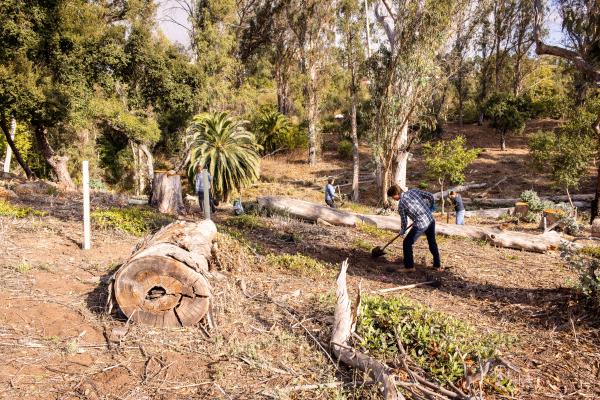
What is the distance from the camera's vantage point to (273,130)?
106 feet

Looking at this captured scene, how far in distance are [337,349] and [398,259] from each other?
4.16 meters

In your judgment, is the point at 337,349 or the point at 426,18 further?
the point at 426,18

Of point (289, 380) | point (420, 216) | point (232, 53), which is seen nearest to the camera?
point (289, 380)

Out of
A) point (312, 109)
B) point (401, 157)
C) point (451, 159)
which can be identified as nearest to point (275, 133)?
point (312, 109)

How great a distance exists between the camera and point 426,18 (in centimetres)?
1653

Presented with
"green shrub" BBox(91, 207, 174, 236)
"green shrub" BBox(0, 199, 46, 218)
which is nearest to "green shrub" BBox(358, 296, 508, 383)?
"green shrub" BBox(91, 207, 174, 236)

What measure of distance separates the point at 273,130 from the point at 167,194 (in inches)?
866

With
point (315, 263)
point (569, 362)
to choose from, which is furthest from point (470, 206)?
point (569, 362)

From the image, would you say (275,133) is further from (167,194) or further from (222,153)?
(167,194)

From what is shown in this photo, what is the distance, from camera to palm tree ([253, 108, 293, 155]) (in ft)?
104

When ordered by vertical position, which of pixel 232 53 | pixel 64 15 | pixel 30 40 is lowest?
pixel 30 40

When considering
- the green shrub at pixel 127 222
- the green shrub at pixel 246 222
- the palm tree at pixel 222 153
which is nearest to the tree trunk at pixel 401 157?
the palm tree at pixel 222 153

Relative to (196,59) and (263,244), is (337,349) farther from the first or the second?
(196,59)

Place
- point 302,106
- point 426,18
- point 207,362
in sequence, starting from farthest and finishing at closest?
point 302,106, point 426,18, point 207,362
